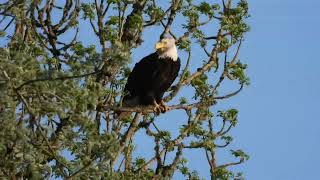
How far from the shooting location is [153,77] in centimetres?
1296

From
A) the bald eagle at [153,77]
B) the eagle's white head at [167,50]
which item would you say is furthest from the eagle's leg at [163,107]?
the eagle's white head at [167,50]

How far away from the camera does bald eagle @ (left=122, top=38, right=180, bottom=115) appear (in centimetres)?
1298

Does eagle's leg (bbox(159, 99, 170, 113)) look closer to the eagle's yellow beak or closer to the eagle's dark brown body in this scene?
the eagle's dark brown body

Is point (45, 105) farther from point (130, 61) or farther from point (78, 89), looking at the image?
point (130, 61)

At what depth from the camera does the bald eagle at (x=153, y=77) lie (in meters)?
13.0

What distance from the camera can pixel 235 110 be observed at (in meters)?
12.2

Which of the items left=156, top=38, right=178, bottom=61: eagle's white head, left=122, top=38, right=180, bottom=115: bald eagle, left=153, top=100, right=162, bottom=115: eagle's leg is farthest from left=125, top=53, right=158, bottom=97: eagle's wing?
left=153, top=100, right=162, bottom=115: eagle's leg

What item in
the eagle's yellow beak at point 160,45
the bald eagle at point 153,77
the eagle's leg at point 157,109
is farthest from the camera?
the eagle's yellow beak at point 160,45

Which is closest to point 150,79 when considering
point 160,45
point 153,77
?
point 153,77

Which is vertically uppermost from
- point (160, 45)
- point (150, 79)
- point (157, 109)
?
point (160, 45)

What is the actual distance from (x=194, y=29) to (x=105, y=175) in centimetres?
452

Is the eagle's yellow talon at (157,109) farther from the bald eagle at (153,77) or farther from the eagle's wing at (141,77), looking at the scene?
the eagle's wing at (141,77)

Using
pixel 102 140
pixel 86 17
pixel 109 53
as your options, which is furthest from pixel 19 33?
pixel 109 53

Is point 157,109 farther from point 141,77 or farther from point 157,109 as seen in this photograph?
point 141,77
